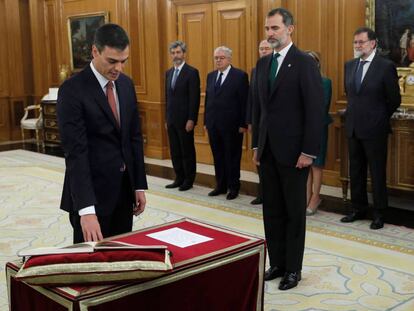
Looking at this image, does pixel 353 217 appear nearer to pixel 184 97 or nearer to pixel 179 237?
pixel 184 97

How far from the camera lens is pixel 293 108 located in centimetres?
411

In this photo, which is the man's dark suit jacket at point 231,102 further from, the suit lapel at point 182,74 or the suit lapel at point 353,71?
the suit lapel at point 353,71

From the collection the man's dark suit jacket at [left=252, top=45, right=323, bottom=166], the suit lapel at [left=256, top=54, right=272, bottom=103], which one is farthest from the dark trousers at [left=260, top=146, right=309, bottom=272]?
the suit lapel at [left=256, top=54, right=272, bottom=103]

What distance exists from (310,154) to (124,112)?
4.85ft

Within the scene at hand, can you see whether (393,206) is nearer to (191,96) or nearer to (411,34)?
(411,34)

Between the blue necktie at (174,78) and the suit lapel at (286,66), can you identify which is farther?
the blue necktie at (174,78)

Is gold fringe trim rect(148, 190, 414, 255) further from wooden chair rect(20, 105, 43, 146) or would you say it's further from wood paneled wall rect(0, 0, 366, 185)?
wooden chair rect(20, 105, 43, 146)

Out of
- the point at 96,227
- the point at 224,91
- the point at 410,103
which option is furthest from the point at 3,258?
the point at 410,103

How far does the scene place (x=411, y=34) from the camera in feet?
A: 22.2

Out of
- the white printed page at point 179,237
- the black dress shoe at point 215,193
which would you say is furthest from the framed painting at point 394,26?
the white printed page at point 179,237

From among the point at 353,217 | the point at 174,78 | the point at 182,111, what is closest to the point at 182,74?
the point at 174,78

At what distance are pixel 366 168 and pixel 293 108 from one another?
2271 millimetres

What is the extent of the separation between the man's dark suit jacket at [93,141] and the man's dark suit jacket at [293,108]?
1.26 meters

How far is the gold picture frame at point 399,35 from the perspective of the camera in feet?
22.3
